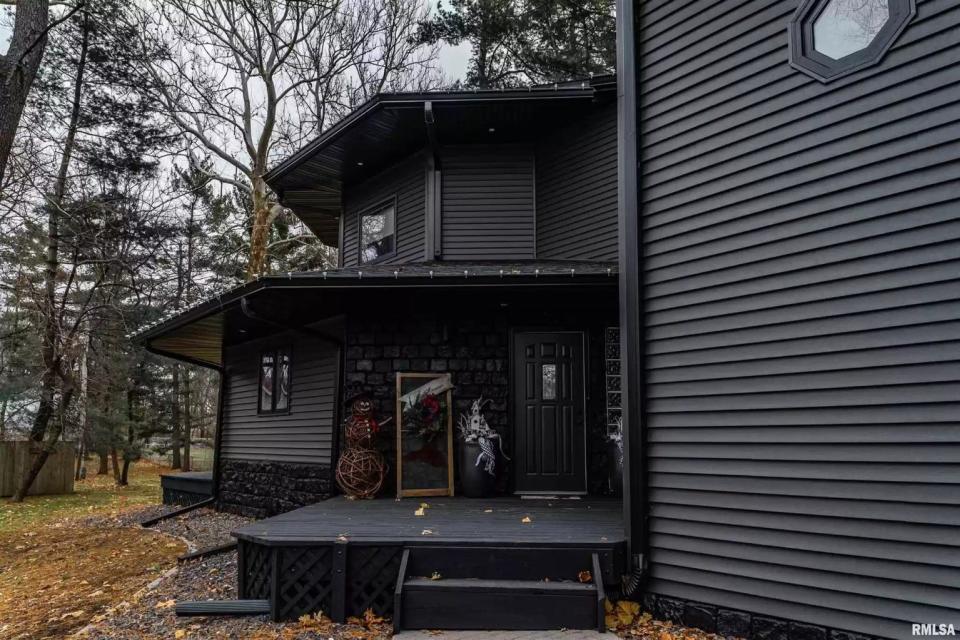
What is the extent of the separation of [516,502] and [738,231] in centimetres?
349

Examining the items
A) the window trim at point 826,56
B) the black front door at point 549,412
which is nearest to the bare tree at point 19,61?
the black front door at point 549,412

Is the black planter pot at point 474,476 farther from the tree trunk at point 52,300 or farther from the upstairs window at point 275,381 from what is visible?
the tree trunk at point 52,300

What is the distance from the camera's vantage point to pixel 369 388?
6957 millimetres

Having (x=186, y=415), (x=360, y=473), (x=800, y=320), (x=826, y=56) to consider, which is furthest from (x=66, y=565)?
(x=186, y=415)

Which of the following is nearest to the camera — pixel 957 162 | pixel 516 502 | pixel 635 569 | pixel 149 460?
pixel 957 162

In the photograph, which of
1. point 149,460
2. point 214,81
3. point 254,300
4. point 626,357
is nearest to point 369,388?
point 254,300

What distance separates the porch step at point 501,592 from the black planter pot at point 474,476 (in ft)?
7.79

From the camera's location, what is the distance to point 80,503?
13.0 m

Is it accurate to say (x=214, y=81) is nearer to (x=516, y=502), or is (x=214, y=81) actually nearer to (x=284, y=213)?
(x=284, y=213)

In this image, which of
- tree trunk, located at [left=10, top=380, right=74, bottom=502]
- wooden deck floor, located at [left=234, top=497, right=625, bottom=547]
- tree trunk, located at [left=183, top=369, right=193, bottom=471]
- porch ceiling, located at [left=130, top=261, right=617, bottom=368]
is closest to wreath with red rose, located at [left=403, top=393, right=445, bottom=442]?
wooden deck floor, located at [left=234, top=497, right=625, bottom=547]

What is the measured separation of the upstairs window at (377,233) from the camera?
8.51m

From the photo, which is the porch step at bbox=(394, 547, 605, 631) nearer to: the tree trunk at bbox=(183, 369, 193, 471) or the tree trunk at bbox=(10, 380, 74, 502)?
the tree trunk at bbox=(10, 380, 74, 502)

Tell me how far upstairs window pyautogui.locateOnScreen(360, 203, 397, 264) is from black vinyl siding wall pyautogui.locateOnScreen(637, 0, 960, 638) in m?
4.78

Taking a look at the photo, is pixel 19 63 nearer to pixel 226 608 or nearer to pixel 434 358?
pixel 434 358
